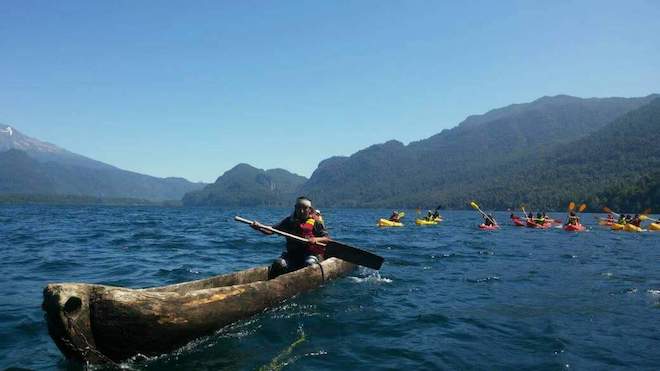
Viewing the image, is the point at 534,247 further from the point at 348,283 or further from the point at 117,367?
the point at 117,367

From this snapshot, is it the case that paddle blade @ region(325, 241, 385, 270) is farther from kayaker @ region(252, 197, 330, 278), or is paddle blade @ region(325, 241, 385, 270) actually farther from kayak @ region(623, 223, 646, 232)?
kayak @ region(623, 223, 646, 232)

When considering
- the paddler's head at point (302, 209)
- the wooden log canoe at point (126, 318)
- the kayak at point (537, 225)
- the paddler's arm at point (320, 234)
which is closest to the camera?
the wooden log canoe at point (126, 318)

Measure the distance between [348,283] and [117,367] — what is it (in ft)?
26.1

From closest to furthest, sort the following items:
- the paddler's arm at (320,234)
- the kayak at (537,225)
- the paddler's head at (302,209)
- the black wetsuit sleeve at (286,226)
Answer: the paddler's head at (302,209) → the black wetsuit sleeve at (286,226) → the paddler's arm at (320,234) → the kayak at (537,225)

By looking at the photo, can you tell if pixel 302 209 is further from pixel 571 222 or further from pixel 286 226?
pixel 571 222

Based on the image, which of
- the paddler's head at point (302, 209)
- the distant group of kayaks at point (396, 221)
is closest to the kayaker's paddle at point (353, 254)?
the paddler's head at point (302, 209)

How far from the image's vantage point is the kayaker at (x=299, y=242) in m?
12.5

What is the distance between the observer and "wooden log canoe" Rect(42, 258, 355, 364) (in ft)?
20.3

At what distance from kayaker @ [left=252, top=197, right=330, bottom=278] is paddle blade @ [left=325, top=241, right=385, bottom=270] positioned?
355mm

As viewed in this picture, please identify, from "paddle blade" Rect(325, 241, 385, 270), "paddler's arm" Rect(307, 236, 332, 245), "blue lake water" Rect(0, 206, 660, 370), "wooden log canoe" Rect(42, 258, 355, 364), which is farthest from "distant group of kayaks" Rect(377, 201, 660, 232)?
"wooden log canoe" Rect(42, 258, 355, 364)

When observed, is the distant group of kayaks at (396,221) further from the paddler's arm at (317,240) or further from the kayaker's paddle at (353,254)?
the paddler's arm at (317,240)

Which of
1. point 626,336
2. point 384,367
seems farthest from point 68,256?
point 626,336

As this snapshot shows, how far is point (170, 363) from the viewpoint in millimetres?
6957

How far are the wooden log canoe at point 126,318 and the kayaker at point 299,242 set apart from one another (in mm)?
4172
